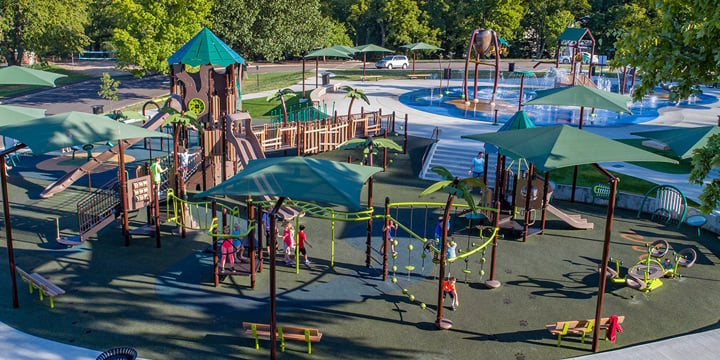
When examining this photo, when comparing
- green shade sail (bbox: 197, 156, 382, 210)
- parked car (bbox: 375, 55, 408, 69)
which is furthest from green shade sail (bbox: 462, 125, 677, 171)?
parked car (bbox: 375, 55, 408, 69)

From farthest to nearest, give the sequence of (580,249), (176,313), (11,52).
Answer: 1. (11,52)
2. (580,249)
3. (176,313)

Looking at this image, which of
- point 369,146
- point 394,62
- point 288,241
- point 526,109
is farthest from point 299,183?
point 394,62

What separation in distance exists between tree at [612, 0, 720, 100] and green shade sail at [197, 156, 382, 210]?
594cm

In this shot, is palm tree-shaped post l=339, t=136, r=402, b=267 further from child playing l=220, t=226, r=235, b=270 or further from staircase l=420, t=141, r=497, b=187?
staircase l=420, t=141, r=497, b=187

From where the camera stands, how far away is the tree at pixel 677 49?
9.63 m

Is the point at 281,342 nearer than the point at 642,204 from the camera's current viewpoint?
Yes

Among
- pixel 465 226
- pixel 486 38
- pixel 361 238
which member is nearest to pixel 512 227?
pixel 465 226

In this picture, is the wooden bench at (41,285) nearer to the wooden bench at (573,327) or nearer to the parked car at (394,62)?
the wooden bench at (573,327)

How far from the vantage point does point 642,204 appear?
70.5 feet

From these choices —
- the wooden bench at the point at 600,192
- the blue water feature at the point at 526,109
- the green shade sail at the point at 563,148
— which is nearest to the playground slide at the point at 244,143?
the green shade sail at the point at 563,148

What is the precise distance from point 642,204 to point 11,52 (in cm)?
4897

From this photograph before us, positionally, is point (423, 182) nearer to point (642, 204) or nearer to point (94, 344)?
point (642, 204)

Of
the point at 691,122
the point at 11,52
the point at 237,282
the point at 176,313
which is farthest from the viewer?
the point at 11,52

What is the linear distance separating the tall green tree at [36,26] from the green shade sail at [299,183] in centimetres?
3978
